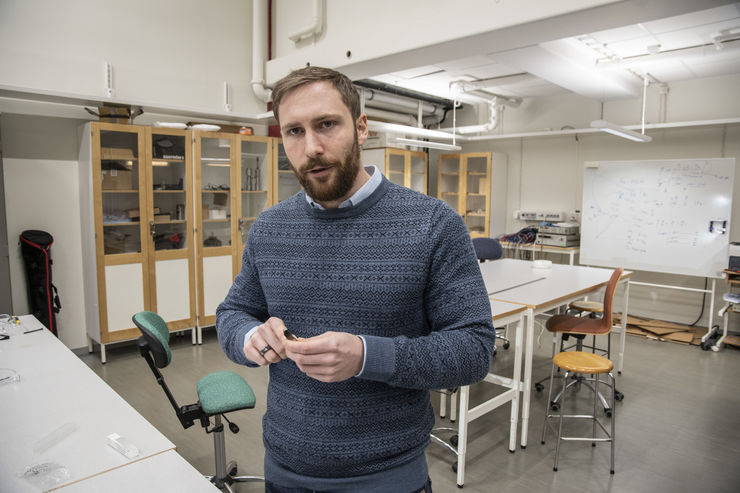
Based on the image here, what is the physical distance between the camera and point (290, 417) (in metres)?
1.05

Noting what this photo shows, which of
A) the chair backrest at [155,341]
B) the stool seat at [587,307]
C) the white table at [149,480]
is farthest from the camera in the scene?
the stool seat at [587,307]

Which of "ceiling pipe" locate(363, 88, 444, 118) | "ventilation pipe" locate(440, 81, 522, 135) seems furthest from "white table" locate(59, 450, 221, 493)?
"ventilation pipe" locate(440, 81, 522, 135)

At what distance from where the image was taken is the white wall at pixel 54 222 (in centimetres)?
422

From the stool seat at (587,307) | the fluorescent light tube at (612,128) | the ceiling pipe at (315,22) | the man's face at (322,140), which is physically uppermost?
the ceiling pipe at (315,22)

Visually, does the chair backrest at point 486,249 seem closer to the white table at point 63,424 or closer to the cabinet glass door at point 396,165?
the cabinet glass door at point 396,165

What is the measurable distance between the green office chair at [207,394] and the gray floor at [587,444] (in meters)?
0.19

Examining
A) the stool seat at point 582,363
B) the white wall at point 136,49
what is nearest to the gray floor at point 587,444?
the stool seat at point 582,363

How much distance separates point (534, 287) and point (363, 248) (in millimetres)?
3027

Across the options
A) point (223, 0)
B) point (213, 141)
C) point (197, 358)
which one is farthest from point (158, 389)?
point (223, 0)

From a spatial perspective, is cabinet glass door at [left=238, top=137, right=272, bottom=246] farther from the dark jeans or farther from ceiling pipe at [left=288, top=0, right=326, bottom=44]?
the dark jeans

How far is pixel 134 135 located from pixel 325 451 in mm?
4328

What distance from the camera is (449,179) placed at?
7855 millimetres

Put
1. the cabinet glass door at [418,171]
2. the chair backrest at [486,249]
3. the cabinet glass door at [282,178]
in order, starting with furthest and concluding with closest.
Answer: the cabinet glass door at [418,171] < the cabinet glass door at [282,178] < the chair backrest at [486,249]

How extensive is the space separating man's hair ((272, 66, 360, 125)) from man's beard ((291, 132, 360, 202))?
3.2 inches
